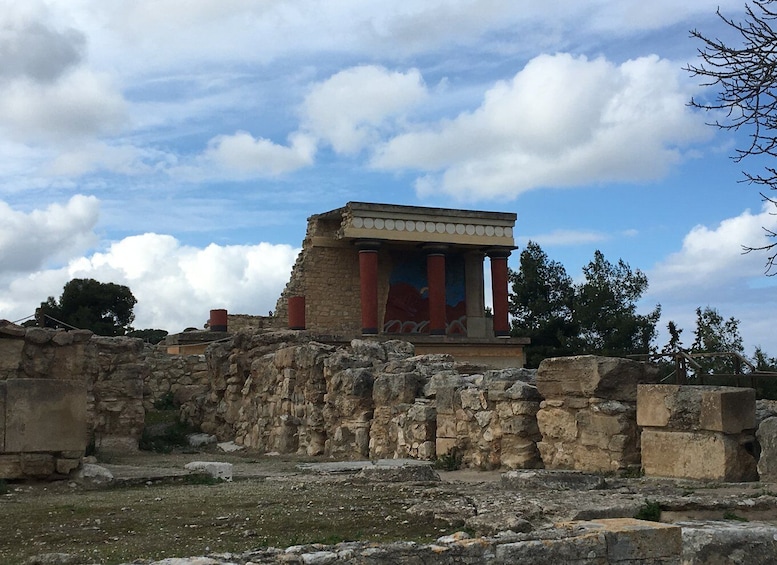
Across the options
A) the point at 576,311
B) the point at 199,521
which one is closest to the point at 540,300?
the point at 576,311

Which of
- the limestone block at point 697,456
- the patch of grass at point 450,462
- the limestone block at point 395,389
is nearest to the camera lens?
the limestone block at point 697,456

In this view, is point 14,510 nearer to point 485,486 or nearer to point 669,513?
point 485,486

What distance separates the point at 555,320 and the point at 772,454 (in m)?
21.5

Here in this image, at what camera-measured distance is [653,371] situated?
27.7 feet

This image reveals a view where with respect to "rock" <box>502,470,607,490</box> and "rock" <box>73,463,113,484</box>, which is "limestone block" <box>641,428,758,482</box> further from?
"rock" <box>73,463,113,484</box>

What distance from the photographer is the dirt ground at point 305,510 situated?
191 inches

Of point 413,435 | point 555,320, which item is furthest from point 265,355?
point 555,320

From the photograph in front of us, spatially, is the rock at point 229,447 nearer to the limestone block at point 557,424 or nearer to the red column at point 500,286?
the limestone block at point 557,424

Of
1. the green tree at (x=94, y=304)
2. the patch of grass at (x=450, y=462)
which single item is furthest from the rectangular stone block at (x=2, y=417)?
the green tree at (x=94, y=304)

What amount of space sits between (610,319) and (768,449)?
68.3 feet

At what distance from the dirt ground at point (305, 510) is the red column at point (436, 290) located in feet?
64.7

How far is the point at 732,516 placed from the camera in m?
5.65

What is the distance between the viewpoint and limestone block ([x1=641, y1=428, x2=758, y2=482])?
7066 mm

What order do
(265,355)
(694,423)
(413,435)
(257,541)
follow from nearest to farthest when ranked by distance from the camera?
(257,541)
(694,423)
(413,435)
(265,355)
